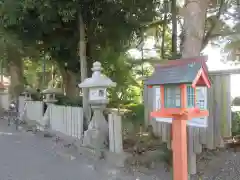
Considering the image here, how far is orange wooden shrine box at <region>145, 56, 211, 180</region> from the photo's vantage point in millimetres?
3307

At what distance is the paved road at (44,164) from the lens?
4.86 m

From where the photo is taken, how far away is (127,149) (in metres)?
5.77

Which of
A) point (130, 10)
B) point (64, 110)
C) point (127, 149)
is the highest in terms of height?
point (130, 10)

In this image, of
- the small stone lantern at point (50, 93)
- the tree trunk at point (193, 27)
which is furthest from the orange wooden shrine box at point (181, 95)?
the small stone lantern at point (50, 93)

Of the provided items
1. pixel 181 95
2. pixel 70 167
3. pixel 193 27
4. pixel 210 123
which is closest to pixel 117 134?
pixel 70 167

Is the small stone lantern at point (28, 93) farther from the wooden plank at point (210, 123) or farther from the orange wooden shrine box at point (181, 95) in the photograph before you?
the orange wooden shrine box at point (181, 95)

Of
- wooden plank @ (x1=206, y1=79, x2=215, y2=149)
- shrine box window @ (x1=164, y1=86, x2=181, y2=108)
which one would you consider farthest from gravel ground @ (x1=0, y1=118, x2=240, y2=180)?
shrine box window @ (x1=164, y1=86, x2=181, y2=108)

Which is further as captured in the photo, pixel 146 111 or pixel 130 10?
pixel 130 10

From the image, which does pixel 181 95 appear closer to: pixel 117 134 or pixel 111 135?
pixel 117 134

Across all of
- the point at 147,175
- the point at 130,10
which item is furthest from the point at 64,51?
the point at 147,175

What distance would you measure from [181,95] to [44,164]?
143 inches

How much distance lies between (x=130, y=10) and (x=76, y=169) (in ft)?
19.5

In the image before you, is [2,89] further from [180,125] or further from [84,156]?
[180,125]

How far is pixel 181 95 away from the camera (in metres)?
3.31
